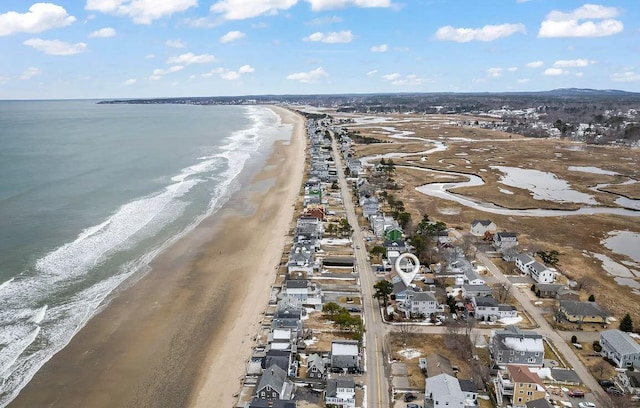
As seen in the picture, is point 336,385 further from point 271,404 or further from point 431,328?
point 431,328

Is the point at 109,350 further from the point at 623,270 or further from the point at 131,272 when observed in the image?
the point at 623,270

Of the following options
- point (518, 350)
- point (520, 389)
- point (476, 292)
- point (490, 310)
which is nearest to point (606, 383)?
point (518, 350)

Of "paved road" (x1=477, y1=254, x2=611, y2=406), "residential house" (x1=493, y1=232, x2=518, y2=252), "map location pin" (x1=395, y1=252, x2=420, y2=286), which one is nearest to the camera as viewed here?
"paved road" (x1=477, y1=254, x2=611, y2=406)

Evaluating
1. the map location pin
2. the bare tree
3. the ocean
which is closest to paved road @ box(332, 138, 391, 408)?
the map location pin

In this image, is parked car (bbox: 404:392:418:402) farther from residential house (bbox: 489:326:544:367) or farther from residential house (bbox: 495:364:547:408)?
residential house (bbox: 489:326:544:367)

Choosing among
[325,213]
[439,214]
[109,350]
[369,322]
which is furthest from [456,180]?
[109,350]

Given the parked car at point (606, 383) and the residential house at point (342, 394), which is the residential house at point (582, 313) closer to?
the parked car at point (606, 383)
